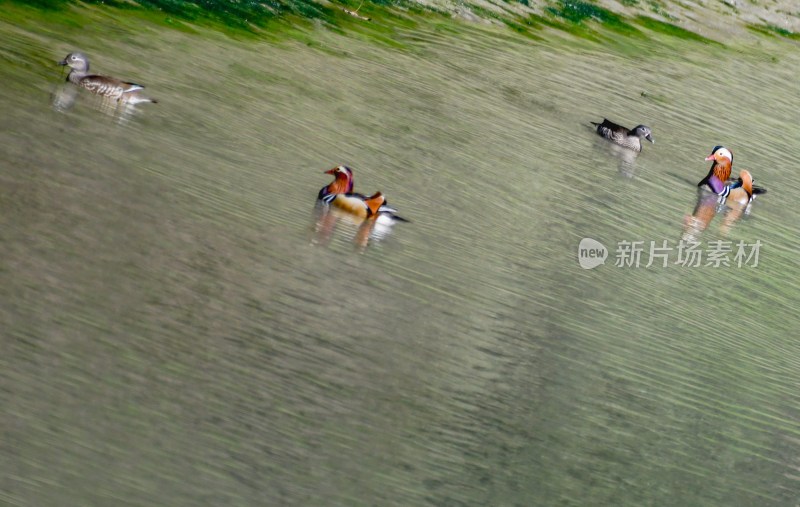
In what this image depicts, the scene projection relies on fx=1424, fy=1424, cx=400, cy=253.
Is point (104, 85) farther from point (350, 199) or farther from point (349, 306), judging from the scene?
point (349, 306)

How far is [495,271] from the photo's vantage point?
13.9 metres

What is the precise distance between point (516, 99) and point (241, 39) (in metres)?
4.31

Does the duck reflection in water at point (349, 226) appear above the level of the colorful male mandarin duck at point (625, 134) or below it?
Answer: below

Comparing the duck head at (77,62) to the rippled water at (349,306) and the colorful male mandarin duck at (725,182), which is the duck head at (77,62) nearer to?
the rippled water at (349,306)

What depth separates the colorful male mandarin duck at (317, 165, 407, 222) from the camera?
14.2m

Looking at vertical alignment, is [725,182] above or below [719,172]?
below

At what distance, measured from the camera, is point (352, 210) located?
561 inches

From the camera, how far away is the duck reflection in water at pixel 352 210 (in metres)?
14.1

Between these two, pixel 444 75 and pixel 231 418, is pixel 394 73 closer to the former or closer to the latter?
pixel 444 75

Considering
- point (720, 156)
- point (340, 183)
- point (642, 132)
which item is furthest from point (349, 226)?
point (642, 132)

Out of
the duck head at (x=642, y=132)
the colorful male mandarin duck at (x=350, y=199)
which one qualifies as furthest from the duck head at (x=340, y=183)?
the duck head at (x=642, y=132)

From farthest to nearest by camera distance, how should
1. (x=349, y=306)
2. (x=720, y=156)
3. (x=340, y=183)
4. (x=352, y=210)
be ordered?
1. (x=720, y=156)
2. (x=340, y=183)
3. (x=352, y=210)
4. (x=349, y=306)

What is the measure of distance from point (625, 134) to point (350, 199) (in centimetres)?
750

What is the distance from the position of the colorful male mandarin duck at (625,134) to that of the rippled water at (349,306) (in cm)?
20
